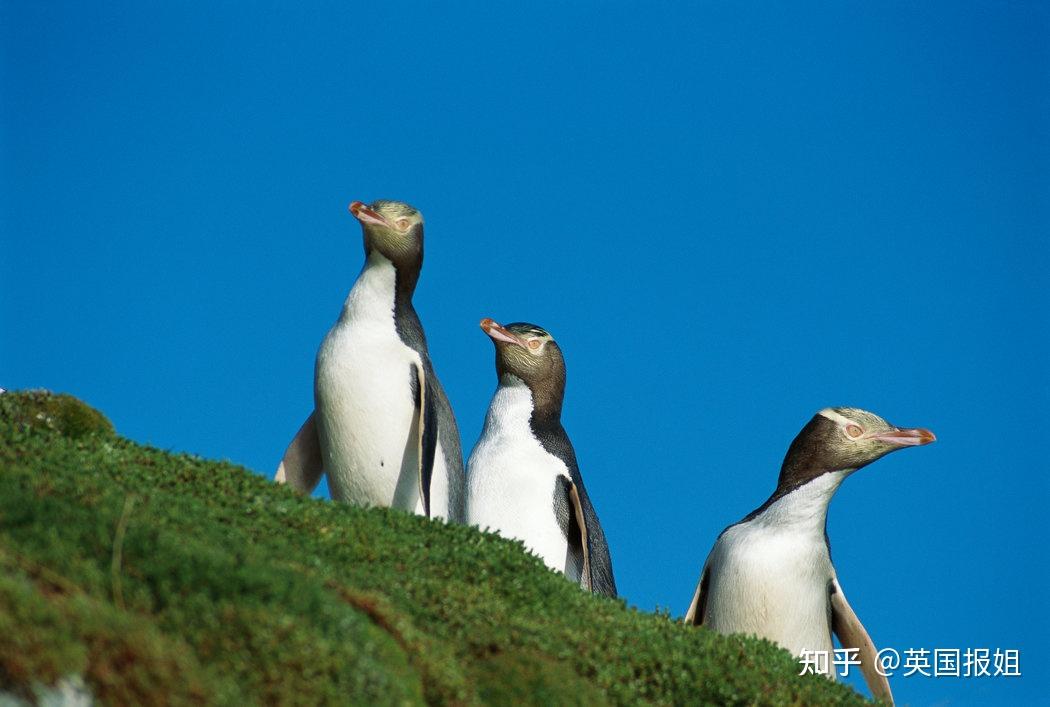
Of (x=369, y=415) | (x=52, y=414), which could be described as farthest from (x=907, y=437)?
(x=52, y=414)

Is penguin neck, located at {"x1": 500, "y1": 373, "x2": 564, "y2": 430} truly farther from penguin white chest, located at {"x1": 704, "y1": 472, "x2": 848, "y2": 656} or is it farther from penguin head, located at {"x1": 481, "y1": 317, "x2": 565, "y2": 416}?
penguin white chest, located at {"x1": 704, "y1": 472, "x2": 848, "y2": 656}

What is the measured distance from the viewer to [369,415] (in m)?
11.6

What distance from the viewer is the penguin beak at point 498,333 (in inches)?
465

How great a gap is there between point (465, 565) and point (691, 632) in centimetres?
152

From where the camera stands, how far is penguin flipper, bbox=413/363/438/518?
11.4m

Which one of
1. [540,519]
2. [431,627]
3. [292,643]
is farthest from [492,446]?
[292,643]

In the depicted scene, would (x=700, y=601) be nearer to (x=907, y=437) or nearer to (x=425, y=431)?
(x=907, y=437)

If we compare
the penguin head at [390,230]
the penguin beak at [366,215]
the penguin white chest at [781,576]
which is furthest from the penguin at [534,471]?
the penguin beak at [366,215]

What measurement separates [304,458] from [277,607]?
7.43 meters

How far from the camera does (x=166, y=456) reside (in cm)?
932

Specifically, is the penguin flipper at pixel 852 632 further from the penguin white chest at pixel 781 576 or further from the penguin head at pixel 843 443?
the penguin head at pixel 843 443

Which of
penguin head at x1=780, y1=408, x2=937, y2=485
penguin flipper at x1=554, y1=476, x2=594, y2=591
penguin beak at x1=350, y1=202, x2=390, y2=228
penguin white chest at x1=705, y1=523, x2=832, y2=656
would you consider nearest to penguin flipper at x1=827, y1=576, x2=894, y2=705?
penguin white chest at x1=705, y1=523, x2=832, y2=656

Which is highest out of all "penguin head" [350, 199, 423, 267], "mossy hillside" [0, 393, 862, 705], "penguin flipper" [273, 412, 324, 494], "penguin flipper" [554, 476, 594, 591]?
"penguin head" [350, 199, 423, 267]

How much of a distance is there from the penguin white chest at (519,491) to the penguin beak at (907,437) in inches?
105
